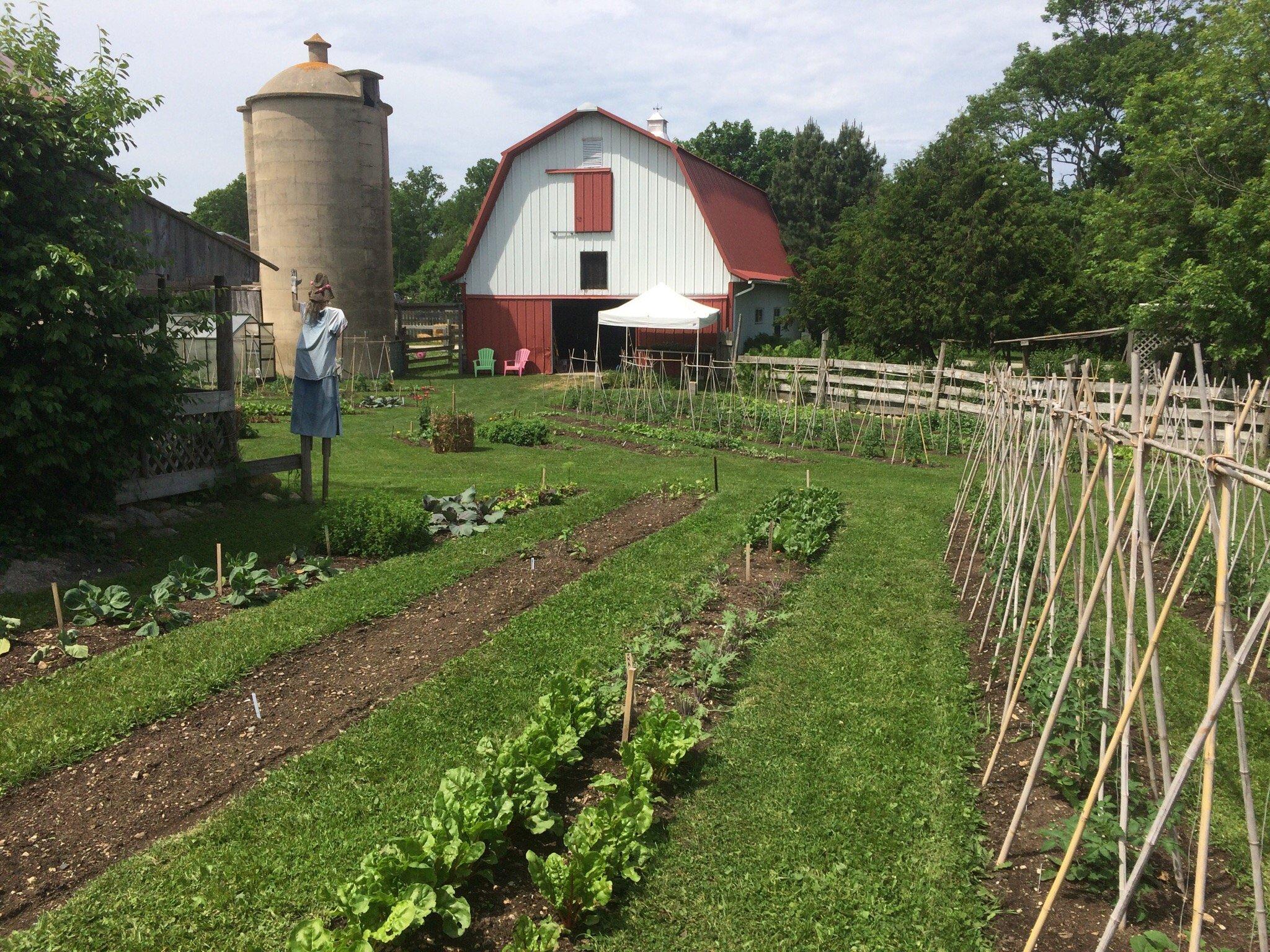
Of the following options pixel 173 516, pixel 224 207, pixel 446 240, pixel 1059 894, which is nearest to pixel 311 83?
pixel 173 516

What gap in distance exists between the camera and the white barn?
2647 cm

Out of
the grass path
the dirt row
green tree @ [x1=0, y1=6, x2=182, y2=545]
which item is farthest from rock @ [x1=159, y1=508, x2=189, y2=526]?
the grass path

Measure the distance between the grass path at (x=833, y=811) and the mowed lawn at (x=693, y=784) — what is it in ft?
0.04

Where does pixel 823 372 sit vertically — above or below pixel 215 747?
above

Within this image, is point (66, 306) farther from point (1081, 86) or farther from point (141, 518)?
point (1081, 86)

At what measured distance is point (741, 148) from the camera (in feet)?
156

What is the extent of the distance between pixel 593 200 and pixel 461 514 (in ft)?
62.6

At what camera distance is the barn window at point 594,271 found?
1090 inches

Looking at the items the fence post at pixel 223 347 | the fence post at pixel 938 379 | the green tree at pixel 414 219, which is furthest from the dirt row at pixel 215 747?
the green tree at pixel 414 219

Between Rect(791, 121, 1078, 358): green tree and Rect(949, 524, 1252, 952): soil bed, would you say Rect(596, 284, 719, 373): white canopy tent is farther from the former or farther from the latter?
Rect(949, 524, 1252, 952): soil bed

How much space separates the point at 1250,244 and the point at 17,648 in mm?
17567

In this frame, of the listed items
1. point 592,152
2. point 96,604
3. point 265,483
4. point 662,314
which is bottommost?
point 96,604

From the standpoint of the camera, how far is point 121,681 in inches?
229

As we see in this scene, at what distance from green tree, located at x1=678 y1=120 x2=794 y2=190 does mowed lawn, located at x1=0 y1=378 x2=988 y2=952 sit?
40.5 metres
